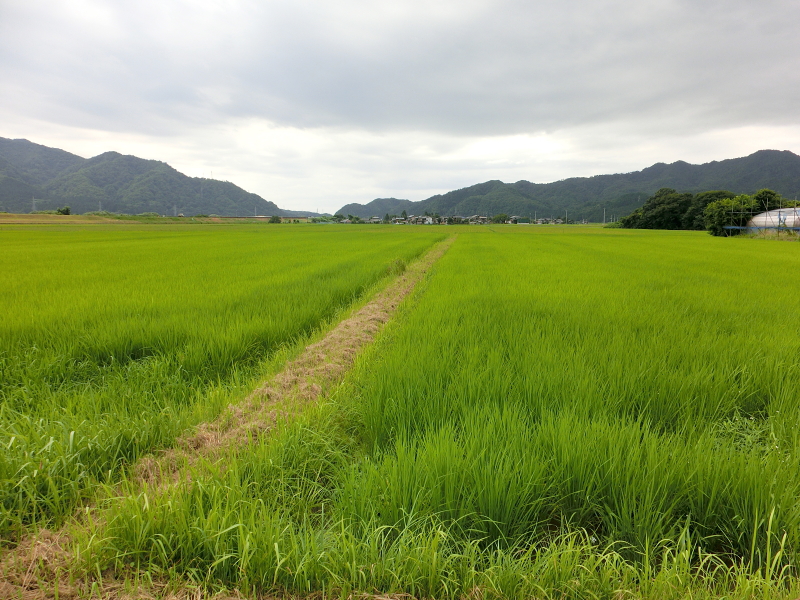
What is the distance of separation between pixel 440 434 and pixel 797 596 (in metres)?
1.32

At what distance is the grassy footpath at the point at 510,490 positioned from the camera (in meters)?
1.22

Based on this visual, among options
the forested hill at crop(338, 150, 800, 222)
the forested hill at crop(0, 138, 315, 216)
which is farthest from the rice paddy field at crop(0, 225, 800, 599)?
the forested hill at crop(0, 138, 315, 216)

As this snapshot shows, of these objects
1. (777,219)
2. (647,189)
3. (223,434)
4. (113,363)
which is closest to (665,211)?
(777,219)

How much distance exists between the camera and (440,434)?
1.84 metres

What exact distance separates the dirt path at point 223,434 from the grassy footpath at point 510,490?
0.38 feet

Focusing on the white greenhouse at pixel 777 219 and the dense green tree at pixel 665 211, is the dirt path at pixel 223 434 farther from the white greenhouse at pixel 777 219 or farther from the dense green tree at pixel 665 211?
the dense green tree at pixel 665 211

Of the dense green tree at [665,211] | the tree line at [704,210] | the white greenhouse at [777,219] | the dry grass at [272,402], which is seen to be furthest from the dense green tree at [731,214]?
the dry grass at [272,402]

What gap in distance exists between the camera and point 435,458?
1.64 m

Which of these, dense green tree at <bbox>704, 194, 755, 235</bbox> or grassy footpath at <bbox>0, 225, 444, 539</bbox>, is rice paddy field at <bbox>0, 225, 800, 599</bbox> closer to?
grassy footpath at <bbox>0, 225, 444, 539</bbox>

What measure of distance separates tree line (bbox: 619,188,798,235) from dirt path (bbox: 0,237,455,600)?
45.5 m

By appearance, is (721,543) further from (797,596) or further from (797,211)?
(797,211)

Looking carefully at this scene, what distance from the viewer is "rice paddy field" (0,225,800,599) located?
124cm

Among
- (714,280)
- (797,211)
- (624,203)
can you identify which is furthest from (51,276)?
(624,203)

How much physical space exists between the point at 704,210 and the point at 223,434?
192ft
